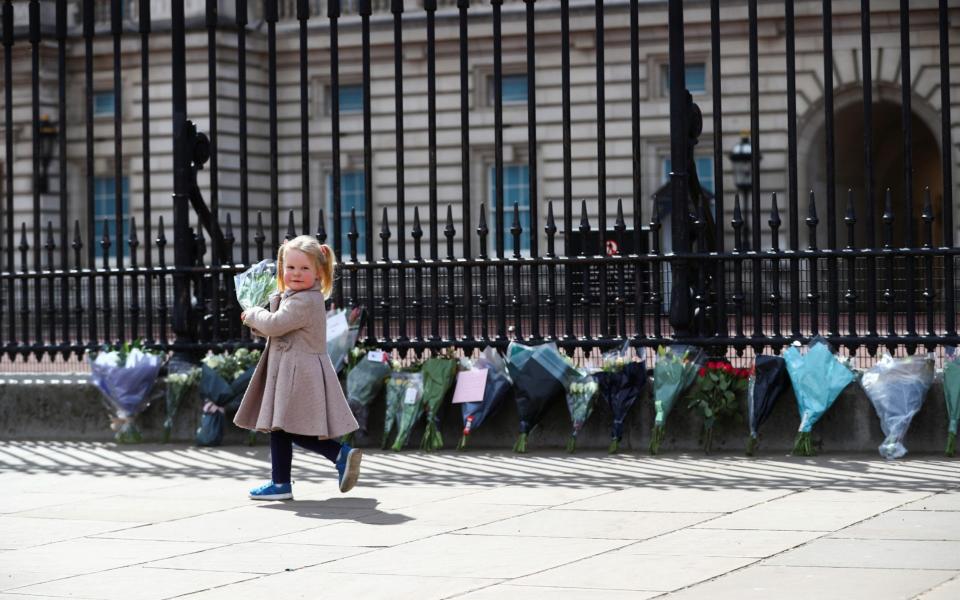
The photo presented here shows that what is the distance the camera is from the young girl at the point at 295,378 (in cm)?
821

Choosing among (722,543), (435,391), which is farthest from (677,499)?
(435,391)

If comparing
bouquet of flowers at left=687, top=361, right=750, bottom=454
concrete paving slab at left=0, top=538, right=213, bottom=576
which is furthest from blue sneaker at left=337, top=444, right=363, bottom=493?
→ bouquet of flowers at left=687, top=361, right=750, bottom=454

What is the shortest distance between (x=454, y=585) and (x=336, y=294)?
17.9 feet

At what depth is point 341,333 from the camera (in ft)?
34.2

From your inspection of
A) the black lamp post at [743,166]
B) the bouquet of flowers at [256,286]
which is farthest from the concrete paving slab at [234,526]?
the black lamp post at [743,166]

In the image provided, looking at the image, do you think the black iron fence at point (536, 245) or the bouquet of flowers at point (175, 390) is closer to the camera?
the black iron fence at point (536, 245)

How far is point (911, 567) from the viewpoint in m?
5.62

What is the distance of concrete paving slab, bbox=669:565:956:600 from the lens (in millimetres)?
5168

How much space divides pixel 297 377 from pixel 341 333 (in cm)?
215

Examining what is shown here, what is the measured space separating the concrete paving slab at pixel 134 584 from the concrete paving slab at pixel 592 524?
1.39m

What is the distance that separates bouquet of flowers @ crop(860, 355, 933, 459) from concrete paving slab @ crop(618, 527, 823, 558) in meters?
2.84

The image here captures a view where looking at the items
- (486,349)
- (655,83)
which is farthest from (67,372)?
(655,83)

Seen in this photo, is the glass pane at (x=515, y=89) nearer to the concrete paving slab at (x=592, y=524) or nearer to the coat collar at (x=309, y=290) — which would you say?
the coat collar at (x=309, y=290)

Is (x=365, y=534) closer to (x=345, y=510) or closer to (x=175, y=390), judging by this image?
(x=345, y=510)
